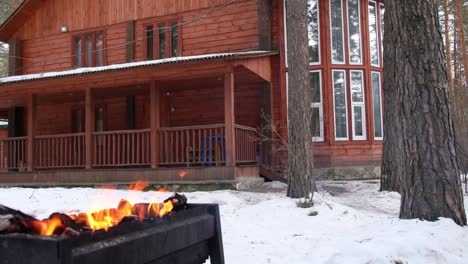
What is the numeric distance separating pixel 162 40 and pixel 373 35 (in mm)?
6704

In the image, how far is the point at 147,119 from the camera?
15.4 meters

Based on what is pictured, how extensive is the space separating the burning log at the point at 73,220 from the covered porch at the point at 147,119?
723cm

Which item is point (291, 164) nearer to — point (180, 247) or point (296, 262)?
point (296, 262)

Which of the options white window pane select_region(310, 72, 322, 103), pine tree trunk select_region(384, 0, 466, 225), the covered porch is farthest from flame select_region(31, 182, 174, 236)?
white window pane select_region(310, 72, 322, 103)

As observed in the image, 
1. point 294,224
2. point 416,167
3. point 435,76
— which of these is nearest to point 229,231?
point 294,224

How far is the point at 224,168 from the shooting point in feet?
35.7

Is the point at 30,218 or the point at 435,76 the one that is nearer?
the point at 30,218

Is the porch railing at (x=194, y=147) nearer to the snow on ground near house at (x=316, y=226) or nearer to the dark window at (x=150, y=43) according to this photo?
the snow on ground near house at (x=316, y=226)

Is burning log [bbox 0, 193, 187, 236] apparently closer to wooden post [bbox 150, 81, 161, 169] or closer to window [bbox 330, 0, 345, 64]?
wooden post [bbox 150, 81, 161, 169]

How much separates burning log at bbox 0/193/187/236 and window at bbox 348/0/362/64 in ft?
37.0

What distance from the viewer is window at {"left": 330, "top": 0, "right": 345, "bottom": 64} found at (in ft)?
44.8

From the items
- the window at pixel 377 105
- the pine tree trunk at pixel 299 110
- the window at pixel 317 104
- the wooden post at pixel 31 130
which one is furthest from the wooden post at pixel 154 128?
the window at pixel 377 105

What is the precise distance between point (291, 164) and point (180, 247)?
6.17 metres

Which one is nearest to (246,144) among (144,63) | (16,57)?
(144,63)
